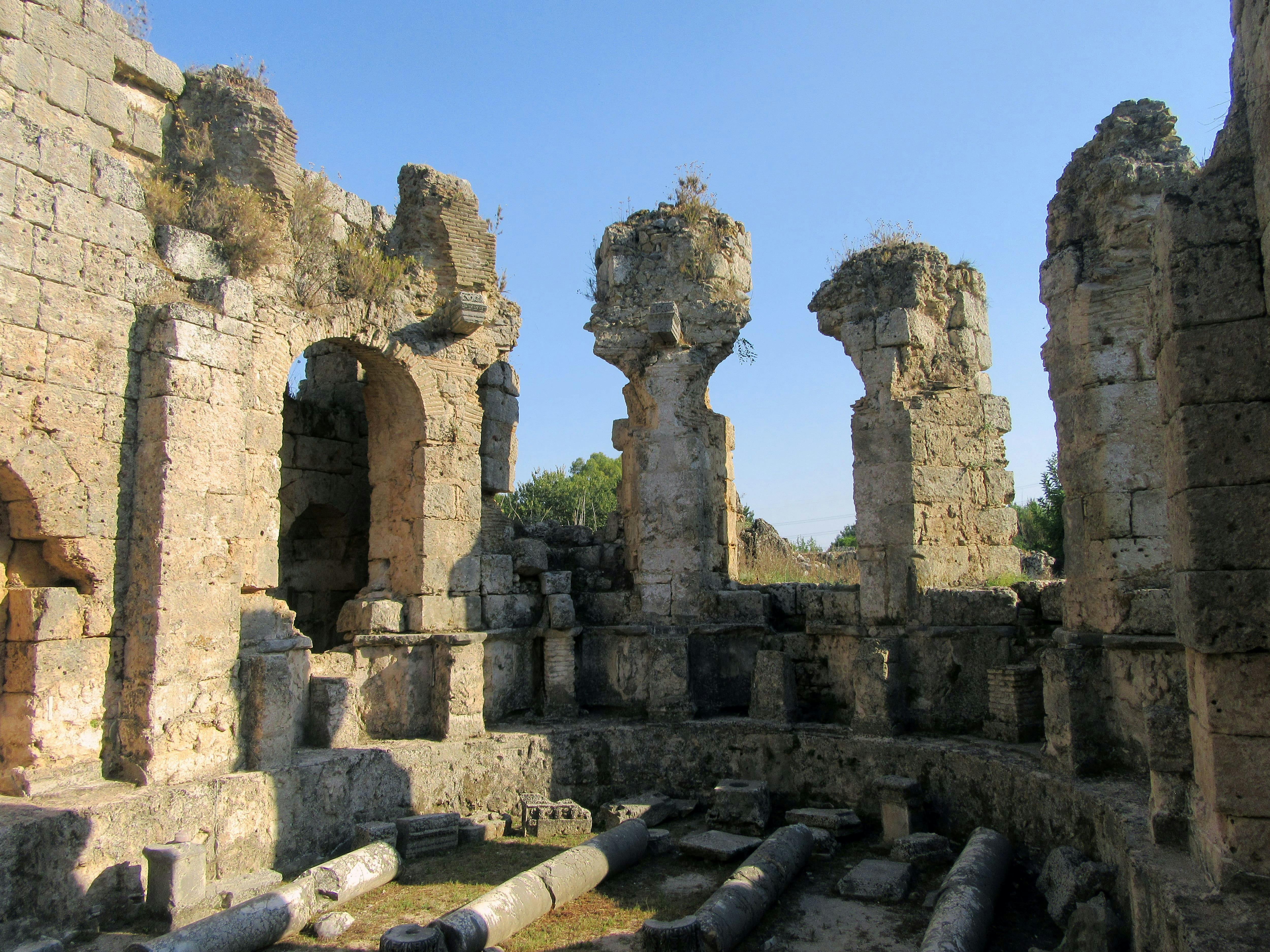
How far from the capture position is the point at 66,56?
6.64m

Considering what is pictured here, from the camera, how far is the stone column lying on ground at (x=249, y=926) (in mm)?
5113

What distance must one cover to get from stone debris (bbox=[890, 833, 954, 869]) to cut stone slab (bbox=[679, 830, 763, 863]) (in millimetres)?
1045

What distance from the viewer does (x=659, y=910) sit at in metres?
6.24

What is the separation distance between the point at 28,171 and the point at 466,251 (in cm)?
433

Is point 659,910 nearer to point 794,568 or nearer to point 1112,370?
point 1112,370

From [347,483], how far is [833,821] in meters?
6.33

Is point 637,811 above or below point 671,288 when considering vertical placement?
below

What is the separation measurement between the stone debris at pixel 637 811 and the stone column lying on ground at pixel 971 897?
2.71 metres

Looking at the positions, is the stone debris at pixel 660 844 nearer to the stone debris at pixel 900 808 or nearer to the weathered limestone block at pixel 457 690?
the stone debris at pixel 900 808

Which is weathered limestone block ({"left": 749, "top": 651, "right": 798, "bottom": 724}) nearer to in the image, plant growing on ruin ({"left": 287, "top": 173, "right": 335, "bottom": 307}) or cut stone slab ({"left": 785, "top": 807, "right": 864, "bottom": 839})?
cut stone slab ({"left": 785, "top": 807, "right": 864, "bottom": 839})

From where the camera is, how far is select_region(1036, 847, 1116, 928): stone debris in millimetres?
5445

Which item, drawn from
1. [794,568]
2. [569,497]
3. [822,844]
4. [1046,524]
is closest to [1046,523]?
[1046,524]

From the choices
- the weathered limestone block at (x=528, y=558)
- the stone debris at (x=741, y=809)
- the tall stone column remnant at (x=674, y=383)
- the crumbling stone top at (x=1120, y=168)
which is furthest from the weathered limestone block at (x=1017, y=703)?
the weathered limestone block at (x=528, y=558)

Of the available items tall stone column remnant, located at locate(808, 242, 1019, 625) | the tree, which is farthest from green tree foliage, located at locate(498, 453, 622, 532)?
tall stone column remnant, located at locate(808, 242, 1019, 625)
